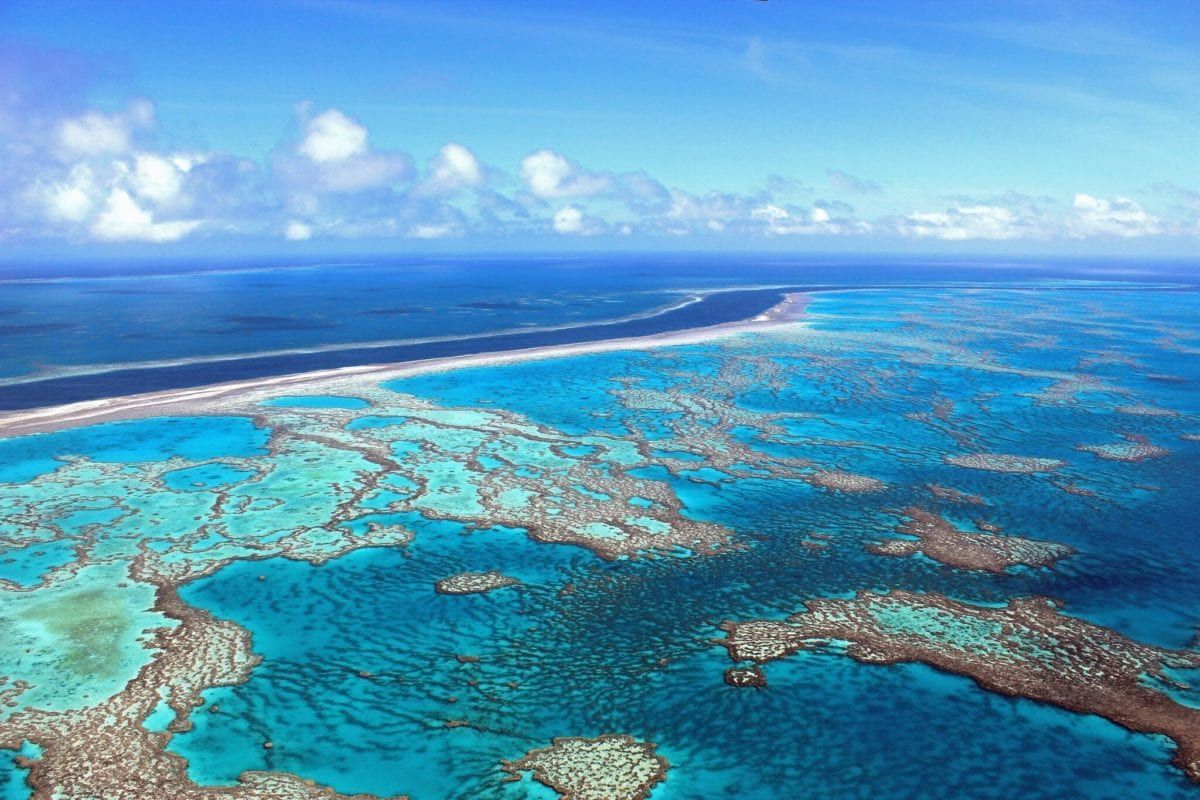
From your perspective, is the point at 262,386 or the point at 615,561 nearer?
the point at 615,561

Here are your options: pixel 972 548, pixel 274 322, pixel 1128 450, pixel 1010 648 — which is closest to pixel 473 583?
pixel 1010 648

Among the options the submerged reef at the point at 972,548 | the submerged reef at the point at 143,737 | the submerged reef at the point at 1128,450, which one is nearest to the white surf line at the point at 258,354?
the submerged reef at the point at 143,737

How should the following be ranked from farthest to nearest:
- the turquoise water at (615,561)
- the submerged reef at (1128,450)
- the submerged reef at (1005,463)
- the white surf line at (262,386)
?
the white surf line at (262,386)
the submerged reef at (1128,450)
the submerged reef at (1005,463)
the turquoise water at (615,561)

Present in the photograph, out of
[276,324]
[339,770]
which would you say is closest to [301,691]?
[339,770]

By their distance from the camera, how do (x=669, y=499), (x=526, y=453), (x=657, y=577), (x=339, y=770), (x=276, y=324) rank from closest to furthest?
(x=339, y=770)
(x=657, y=577)
(x=669, y=499)
(x=526, y=453)
(x=276, y=324)

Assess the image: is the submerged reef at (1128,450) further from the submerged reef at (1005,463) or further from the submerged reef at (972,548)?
the submerged reef at (972,548)

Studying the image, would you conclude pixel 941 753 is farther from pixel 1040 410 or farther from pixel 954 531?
pixel 1040 410

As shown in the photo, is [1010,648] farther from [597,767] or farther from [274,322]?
[274,322]
